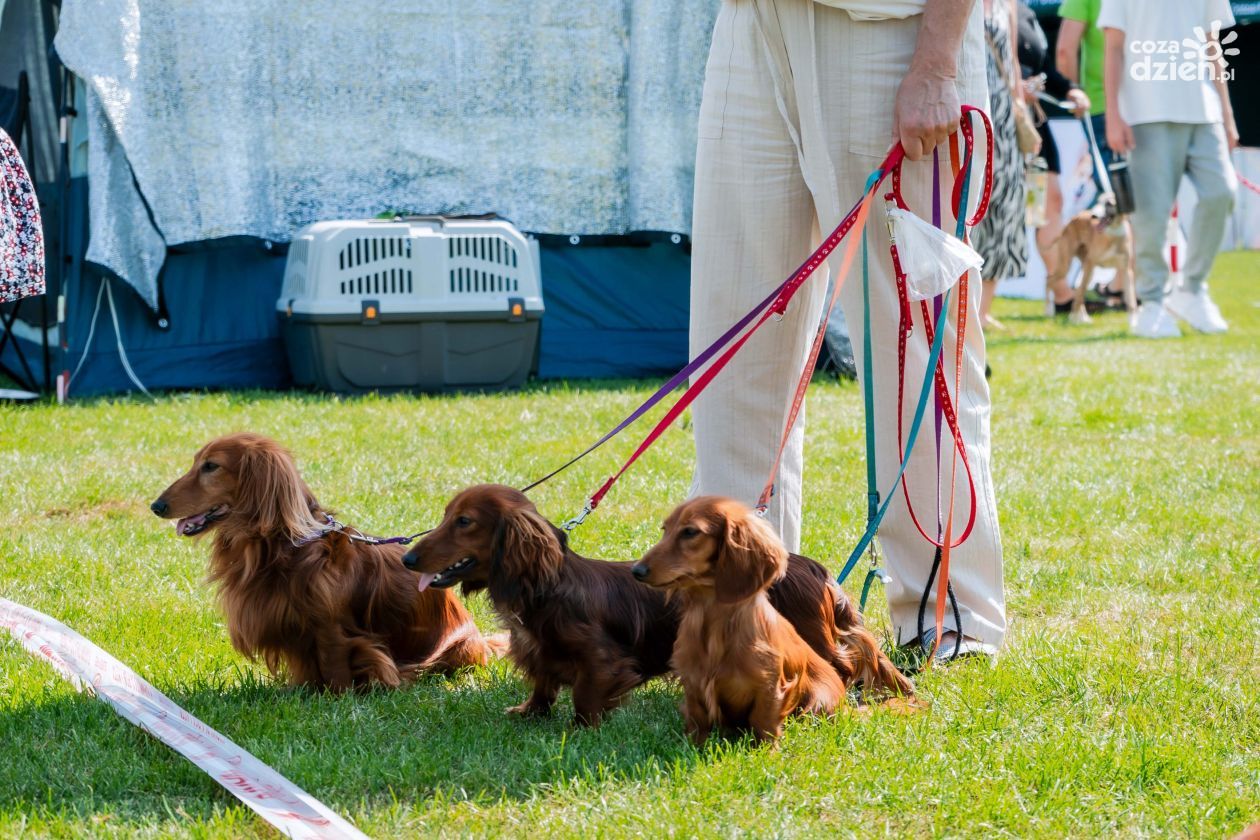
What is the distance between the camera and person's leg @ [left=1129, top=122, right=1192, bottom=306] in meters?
9.24

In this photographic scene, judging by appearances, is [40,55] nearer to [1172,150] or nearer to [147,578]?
[147,578]

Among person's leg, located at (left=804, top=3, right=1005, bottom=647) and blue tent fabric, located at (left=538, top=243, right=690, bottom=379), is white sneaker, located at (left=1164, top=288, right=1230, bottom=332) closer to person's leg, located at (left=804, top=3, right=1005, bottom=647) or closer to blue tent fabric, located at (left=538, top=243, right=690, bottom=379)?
blue tent fabric, located at (left=538, top=243, right=690, bottom=379)

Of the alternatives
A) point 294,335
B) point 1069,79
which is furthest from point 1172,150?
point 294,335

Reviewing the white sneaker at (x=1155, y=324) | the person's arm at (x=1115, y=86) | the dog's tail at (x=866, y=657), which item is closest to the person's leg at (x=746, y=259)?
the dog's tail at (x=866, y=657)

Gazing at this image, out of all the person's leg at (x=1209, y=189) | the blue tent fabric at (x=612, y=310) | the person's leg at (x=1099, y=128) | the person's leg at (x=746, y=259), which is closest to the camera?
the person's leg at (x=746, y=259)

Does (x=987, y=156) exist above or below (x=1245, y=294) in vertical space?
above

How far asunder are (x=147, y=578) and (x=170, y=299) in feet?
12.3

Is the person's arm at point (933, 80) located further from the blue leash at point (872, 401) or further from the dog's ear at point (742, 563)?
the dog's ear at point (742, 563)

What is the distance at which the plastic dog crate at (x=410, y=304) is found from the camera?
7.04 meters

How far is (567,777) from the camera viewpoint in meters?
2.57

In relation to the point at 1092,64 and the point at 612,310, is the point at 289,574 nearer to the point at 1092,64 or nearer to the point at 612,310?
the point at 612,310

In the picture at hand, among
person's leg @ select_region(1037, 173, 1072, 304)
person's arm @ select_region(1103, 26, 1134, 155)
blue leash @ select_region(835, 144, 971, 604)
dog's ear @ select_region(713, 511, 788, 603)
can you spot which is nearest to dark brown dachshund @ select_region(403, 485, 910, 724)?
blue leash @ select_region(835, 144, 971, 604)

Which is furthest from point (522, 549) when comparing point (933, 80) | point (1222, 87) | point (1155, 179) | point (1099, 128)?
point (1099, 128)

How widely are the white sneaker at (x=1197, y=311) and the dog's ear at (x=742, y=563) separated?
8.81m
